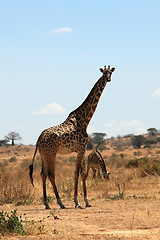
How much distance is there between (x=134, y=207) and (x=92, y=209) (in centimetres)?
→ 111

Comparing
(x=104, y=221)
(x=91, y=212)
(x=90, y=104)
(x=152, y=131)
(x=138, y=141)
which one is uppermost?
(x=152, y=131)

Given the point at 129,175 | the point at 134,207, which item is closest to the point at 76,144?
the point at 134,207

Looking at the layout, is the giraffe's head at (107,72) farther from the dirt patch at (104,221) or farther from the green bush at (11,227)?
the green bush at (11,227)

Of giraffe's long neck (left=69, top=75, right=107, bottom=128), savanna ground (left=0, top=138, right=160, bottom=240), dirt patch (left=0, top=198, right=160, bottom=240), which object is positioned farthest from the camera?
giraffe's long neck (left=69, top=75, right=107, bottom=128)

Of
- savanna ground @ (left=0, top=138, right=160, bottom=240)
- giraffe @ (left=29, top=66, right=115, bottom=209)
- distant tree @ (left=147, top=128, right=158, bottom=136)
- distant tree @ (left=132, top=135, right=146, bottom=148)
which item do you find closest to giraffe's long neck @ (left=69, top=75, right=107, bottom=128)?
giraffe @ (left=29, top=66, right=115, bottom=209)

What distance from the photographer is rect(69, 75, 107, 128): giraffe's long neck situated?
12.9 m

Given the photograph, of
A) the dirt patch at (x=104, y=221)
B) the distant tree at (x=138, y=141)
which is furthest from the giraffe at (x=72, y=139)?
the distant tree at (x=138, y=141)

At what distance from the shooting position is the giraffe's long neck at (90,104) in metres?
12.9

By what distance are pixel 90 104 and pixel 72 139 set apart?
4.34 feet

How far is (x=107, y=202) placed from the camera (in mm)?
12852

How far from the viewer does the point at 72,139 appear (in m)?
12.3

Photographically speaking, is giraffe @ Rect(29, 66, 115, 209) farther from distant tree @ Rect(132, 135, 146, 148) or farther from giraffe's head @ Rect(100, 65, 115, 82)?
distant tree @ Rect(132, 135, 146, 148)

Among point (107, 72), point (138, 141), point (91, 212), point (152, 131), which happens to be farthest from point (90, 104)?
point (152, 131)

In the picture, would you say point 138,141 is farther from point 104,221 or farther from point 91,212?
point 104,221
